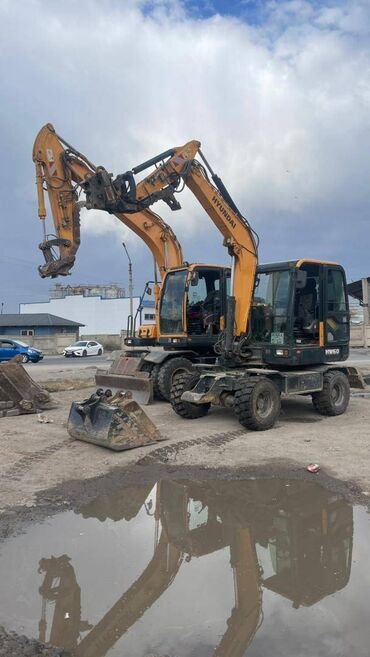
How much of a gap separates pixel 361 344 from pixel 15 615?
4085cm

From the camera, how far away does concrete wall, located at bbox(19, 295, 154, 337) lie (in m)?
78.6

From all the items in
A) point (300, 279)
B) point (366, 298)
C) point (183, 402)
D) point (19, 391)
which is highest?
point (366, 298)

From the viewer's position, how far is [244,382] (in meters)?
9.63

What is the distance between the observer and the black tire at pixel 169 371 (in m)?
12.6

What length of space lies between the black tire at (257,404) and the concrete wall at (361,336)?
33.5 m

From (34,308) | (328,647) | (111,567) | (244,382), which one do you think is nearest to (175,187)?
(244,382)

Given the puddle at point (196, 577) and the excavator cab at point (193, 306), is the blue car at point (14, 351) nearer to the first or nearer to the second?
the excavator cab at point (193, 306)

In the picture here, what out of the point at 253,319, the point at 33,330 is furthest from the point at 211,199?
the point at 33,330

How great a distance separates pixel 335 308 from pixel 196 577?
7898 millimetres

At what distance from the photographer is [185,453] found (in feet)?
26.2

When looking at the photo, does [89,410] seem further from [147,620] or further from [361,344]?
[361,344]

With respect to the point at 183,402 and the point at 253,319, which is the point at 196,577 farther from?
the point at 253,319

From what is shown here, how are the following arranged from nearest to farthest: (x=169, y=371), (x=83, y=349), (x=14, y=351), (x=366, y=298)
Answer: (x=169, y=371) < (x=14, y=351) < (x=83, y=349) < (x=366, y=298)

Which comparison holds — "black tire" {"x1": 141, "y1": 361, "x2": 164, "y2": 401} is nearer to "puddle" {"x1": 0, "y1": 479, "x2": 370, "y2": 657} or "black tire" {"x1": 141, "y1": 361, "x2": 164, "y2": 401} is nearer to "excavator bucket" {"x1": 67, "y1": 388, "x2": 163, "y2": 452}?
"excavator bucket" {"x1": 67, "y1": 388, "x2": 163, "y2": 452}
